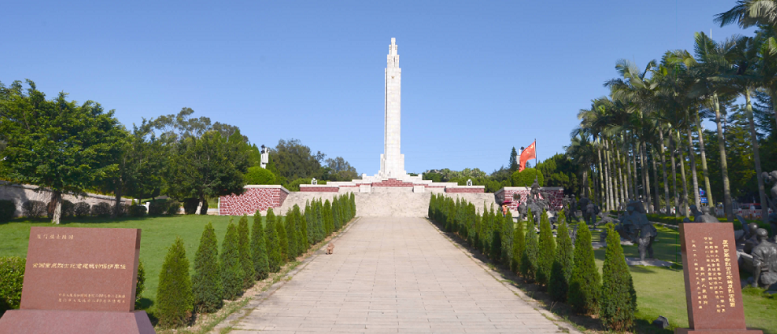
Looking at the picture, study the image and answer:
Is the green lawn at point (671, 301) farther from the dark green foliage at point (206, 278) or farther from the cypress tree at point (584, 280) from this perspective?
the dark green foliage at point (206, 278)

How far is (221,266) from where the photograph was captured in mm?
7793

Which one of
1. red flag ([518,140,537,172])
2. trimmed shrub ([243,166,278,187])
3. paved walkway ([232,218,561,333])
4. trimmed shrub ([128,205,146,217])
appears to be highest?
red flag ([518,140,537,172])

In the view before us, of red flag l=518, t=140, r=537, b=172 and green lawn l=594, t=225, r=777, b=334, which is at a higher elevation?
red flag l=518, t=140, r=537, b=172

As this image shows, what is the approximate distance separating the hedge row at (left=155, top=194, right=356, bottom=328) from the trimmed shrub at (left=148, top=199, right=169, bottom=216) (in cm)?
2079

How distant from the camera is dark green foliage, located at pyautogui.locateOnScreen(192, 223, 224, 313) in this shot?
6895 millimetres

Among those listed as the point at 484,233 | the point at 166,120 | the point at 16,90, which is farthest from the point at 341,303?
the point at 166,120

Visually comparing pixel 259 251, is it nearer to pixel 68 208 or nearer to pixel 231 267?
pixel 231 267

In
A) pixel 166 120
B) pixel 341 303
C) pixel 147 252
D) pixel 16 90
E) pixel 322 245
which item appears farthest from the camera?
pixel 166 120

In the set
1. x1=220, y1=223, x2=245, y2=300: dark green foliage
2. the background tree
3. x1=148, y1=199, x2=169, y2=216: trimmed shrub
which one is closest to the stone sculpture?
x1=220, y1=223, x2=245, y2=300: dark green foliage

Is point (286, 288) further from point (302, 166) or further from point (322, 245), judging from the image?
point (302, 166)

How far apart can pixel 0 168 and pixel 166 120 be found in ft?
166

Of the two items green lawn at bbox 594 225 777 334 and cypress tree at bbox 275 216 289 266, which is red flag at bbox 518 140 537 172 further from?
cypress tree at bbox 275 216 289 266

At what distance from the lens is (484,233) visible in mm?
13898

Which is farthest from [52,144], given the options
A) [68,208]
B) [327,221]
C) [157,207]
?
[327,221]
